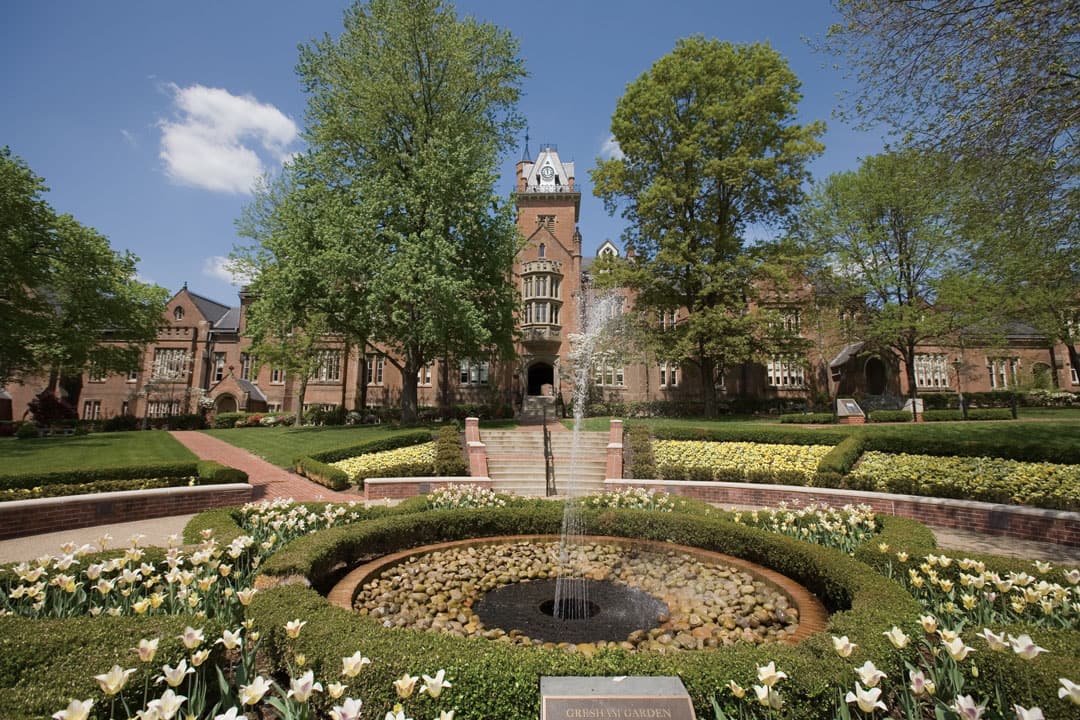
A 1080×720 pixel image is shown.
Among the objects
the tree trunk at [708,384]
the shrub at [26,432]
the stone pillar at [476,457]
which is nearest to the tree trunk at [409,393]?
the stone pillar at [476,457]

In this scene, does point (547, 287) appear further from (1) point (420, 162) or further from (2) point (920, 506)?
(2) point (920, 506)

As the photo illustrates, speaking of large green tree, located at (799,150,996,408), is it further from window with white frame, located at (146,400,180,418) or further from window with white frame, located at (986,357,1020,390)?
window with white frame, located at (146,400,180,418)

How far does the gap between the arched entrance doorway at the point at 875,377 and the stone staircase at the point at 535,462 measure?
31.2 metres

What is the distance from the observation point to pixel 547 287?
37.1 meters

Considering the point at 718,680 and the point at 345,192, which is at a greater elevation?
the point at 345,192

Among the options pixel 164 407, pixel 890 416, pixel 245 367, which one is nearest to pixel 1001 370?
pixel 890 416

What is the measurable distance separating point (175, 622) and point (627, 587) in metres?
5.39

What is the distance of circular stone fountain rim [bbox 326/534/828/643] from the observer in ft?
18.7

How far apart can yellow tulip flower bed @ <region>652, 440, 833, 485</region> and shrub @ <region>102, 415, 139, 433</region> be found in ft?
117

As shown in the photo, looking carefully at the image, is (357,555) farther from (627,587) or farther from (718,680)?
(718,680)

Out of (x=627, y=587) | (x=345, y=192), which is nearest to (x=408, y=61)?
(x=345, y=192)

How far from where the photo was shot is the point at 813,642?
4008 mm

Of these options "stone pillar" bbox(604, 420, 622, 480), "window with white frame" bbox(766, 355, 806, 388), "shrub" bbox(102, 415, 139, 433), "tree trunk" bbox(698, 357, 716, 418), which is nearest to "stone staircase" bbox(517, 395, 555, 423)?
"tree trunk" bbox(698, 357, 716, 418)

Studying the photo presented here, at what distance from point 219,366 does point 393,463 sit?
3543 cm
